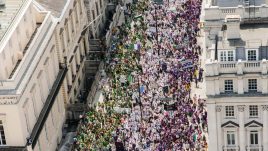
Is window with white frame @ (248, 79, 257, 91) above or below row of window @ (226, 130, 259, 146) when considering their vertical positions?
above

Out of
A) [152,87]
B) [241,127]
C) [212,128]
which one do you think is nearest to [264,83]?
[241,127]

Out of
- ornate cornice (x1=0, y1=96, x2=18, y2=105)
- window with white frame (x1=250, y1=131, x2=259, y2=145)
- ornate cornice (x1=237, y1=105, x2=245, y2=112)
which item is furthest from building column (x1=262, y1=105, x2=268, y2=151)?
ornate cornice (x1=0, y1=96, x2=18, y2=105)

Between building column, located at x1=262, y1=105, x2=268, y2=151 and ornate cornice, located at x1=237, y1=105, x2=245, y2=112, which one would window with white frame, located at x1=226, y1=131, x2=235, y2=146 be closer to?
ornate cornice, located at x1=237, y1=105, x2=245, y2=112

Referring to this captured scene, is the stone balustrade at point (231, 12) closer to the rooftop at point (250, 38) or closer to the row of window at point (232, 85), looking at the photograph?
the rooftop at point (250, 38)

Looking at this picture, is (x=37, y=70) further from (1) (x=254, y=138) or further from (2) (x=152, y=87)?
(1) (x=254, y=138)

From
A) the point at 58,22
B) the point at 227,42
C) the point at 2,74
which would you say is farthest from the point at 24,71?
the point at 227,42

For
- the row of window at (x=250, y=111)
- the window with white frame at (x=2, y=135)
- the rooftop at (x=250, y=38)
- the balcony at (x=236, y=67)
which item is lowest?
the window with white frame at (x=2, y=135)

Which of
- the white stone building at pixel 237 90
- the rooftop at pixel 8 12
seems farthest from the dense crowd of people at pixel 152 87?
the rooftop at pixel 8 12

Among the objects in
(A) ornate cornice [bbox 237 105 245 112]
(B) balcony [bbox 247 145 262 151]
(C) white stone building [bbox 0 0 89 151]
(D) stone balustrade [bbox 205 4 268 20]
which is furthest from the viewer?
(D) stone balustrade [bbox 205 4 268 20]
